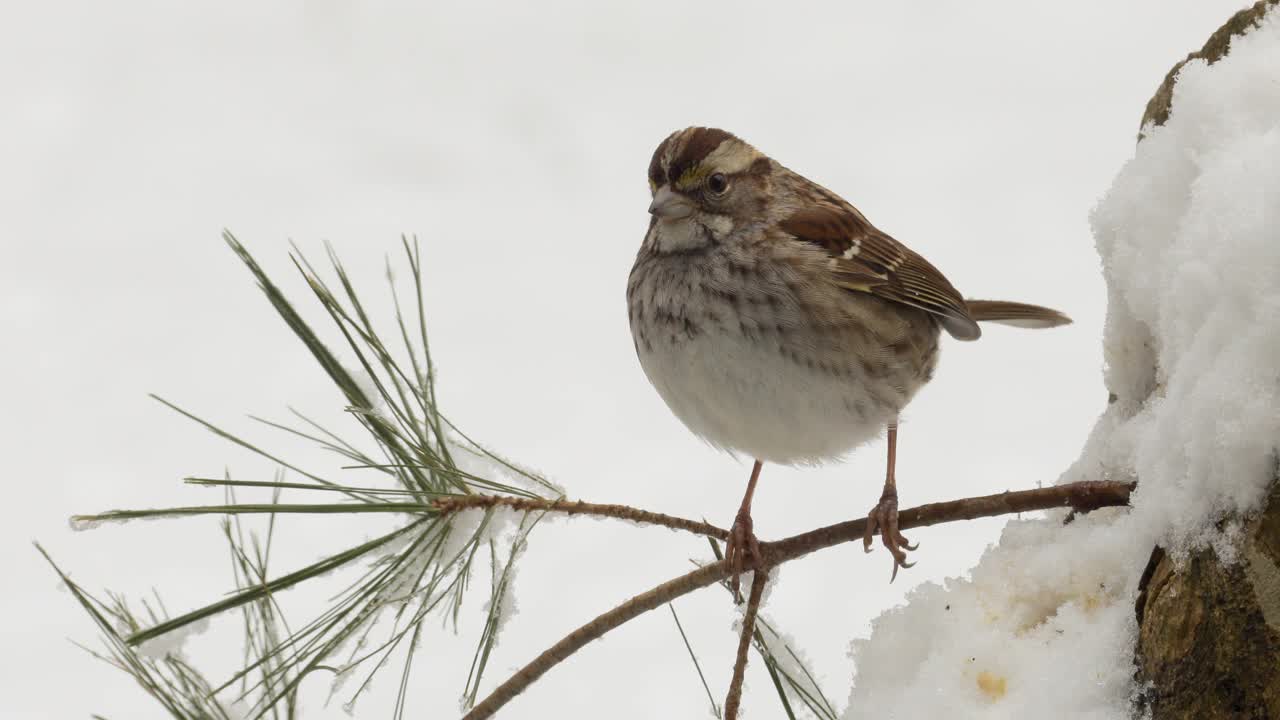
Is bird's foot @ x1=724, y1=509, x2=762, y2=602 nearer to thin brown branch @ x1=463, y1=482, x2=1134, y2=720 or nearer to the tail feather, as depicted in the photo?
thin brown branch @ x1=463, y1=482, x2=1134, y2=720

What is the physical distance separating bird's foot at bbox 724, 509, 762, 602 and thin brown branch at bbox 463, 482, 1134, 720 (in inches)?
3.2

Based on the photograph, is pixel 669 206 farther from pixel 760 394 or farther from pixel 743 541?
pixel 743 541

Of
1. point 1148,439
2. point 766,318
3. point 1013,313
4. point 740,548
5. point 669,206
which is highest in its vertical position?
point 1013,313

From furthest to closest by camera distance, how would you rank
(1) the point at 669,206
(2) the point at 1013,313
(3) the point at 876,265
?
(2) the point at 1013,313
(3) the point at 876,265
(1) the point at 669,206

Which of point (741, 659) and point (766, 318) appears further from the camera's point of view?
point (766, 318)

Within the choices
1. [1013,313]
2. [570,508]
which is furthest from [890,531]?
[1013,313]

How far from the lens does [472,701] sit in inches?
62.0

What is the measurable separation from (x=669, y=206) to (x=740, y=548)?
25.5 inches

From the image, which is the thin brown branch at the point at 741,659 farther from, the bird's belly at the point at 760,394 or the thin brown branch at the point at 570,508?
the bird's belly at the point at 760,394

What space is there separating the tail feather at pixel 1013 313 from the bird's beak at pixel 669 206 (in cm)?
81

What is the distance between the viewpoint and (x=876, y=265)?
2.25 metres

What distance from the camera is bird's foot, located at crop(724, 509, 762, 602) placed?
167cm

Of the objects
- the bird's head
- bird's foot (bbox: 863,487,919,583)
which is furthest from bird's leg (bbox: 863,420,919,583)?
the bird's head

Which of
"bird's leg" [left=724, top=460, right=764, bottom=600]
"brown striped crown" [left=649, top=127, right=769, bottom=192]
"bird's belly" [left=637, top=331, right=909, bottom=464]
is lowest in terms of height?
"bird's leg" [left=724, top=460, right=764, bottom=600]
